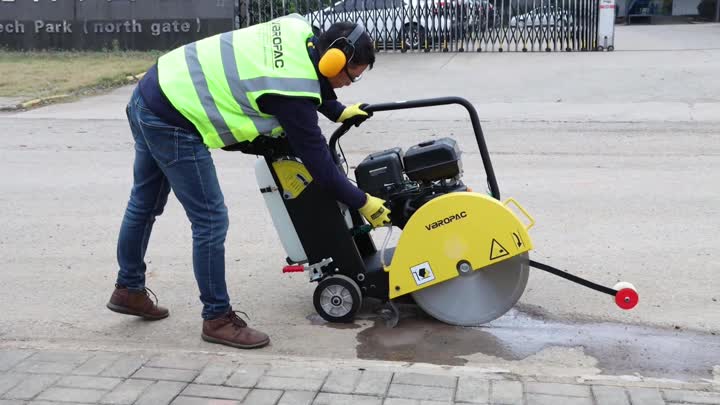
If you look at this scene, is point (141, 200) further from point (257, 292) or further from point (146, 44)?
point (146, 44)

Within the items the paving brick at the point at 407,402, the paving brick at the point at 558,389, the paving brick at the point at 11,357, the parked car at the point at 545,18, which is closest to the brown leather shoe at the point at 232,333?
the paving brick at the point at 11,357

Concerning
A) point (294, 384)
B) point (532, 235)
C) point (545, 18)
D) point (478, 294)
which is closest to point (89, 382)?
point (294, 384)

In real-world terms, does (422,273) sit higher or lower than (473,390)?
higher

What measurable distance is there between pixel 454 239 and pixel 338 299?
0.71 meters

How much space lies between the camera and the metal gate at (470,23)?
61.7ft

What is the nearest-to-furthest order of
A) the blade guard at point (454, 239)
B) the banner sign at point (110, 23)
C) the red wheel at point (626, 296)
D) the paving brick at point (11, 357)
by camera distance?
the paving brick at point (11, 357)
the blade guard at point (454, 239)
the red wheel at point (626, 296)
the banner sign at point (110, 23)

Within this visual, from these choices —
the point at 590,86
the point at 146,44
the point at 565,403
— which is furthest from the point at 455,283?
the point at 146,44

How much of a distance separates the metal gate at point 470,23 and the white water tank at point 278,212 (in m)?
14.8

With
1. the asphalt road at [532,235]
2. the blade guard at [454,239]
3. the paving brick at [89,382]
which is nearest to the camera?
the paving brick at [89,382]

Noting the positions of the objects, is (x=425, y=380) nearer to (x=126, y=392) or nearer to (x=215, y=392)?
(x=215, y=392)

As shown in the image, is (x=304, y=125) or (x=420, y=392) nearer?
(x=420, y=392)

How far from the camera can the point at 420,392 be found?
139 inches

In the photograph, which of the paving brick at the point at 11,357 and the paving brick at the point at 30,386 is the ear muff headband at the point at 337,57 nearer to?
the paving brick at the point at 30,386

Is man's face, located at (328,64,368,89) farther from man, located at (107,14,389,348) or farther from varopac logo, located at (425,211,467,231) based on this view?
varopac logo, located at (425,211,467,231)
